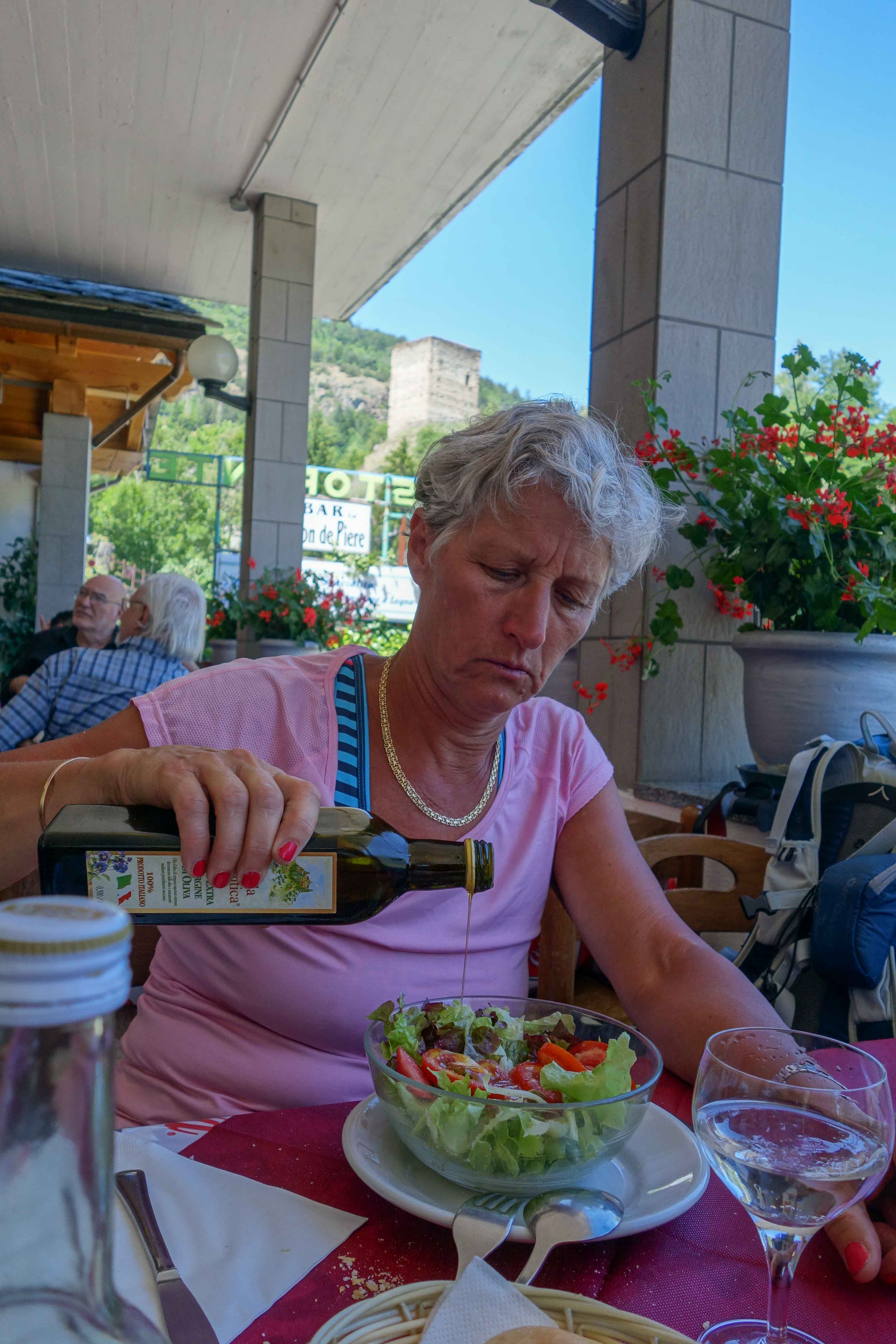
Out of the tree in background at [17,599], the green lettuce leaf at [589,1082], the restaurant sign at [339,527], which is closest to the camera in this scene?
the green lettuce leaf at [589,1082]

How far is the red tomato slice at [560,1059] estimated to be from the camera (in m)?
0.84

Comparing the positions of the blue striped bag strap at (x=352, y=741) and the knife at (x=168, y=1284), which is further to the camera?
the blue striped bag strap at (x=352, y=741)

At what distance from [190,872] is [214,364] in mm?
5855

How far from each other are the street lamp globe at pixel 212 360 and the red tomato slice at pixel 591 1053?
232 inches


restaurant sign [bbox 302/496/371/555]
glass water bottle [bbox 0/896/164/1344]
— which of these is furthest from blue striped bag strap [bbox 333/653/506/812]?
restaurant sign [bbox 302/496/371/555]

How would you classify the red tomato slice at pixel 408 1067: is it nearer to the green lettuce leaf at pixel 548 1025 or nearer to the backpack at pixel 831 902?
the green lettuce leaf at pixel 548 1025

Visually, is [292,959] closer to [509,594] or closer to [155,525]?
[509,594]

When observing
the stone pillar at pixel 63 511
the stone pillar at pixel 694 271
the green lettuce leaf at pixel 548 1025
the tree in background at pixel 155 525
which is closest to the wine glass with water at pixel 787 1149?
the green lettuce leaf at pixel 548 1025

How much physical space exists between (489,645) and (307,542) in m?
10.7

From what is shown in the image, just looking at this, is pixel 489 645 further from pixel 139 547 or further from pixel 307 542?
pixel 139 547

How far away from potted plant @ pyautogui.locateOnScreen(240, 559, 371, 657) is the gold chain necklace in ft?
15.0

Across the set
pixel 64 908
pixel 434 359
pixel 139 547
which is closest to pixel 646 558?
pixel 64 908

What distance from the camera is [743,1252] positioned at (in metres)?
0.72

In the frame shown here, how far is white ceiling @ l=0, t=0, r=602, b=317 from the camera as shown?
4.49 meters
